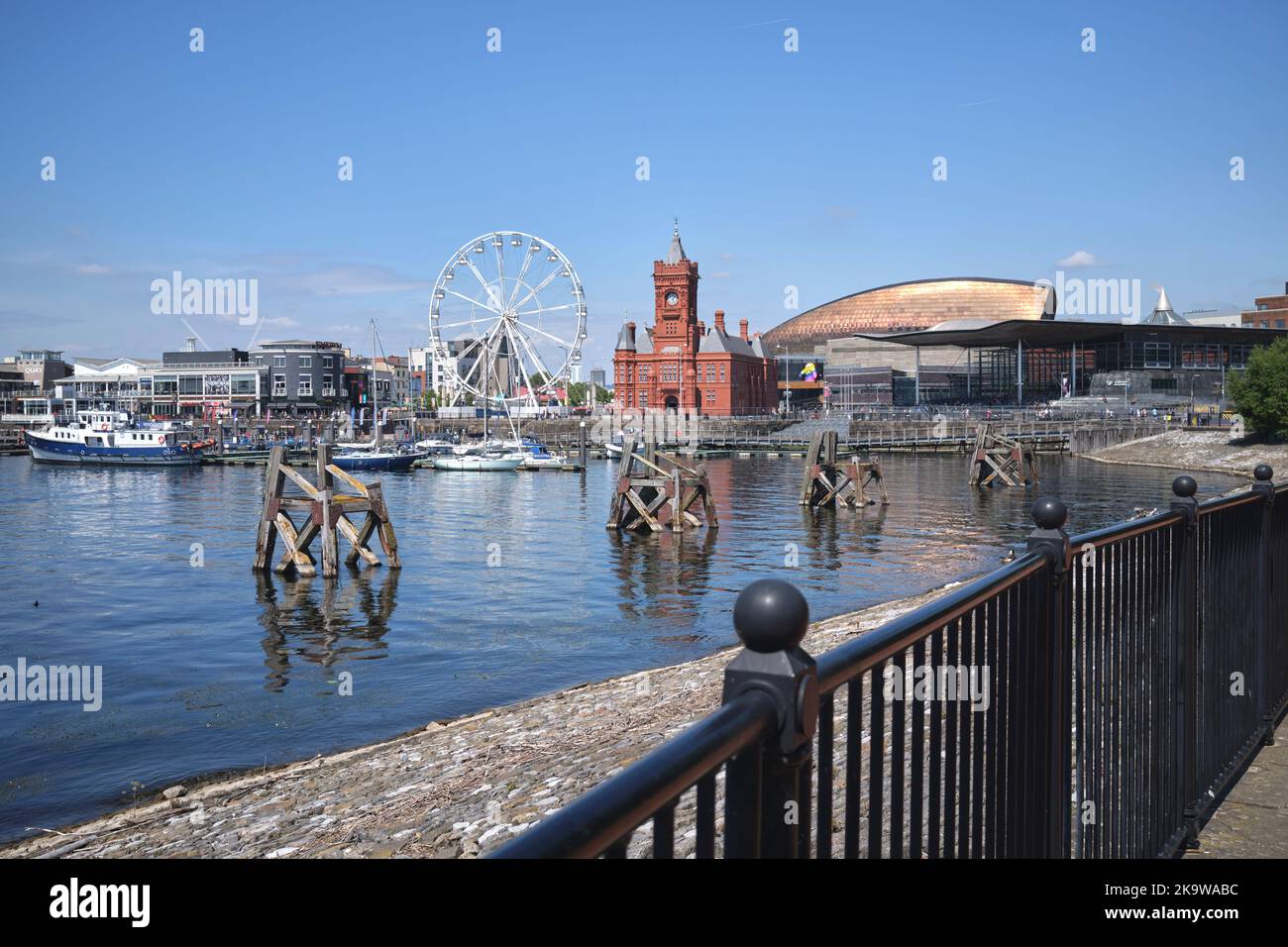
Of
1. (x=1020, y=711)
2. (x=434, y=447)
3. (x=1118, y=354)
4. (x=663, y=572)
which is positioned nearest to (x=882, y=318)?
(x=1118, y=354)

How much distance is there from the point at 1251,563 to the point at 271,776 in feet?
31.8

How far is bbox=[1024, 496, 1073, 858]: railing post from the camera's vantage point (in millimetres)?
4066

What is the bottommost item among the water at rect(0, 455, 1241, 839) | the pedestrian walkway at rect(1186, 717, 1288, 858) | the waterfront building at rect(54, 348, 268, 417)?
the water at rect(0, 455, 1241, 839)

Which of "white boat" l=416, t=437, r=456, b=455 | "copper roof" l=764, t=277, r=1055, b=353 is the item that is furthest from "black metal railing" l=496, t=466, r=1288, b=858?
"copper roof" l=764, t=277, r=1055, b=353

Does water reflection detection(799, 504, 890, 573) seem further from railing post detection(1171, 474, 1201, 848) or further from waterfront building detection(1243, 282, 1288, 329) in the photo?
waterfront building detection(1243, 282, 1288, 329)

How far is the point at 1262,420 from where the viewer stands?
70188 millimetres

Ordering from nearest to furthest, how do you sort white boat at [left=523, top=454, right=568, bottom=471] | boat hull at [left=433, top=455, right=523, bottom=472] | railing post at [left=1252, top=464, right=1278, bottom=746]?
1. railing post at [left=1252, top=464, right=1278, bottom=746]
2. boat hull at [left=433, top=455, right=523, bottom=472]
3. white boat at [left=523, top=454, right=568, bottom=471]

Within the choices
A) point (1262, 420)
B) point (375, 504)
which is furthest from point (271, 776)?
point (1262, 420)

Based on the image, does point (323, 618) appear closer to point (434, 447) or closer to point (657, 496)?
point (657, 496)

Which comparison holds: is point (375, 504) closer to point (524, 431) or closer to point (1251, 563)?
point (1251, 563)

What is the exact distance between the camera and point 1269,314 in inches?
5797

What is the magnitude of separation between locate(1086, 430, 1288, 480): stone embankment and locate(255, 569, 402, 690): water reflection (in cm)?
5521
